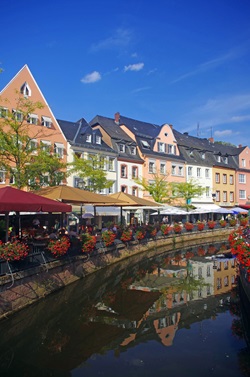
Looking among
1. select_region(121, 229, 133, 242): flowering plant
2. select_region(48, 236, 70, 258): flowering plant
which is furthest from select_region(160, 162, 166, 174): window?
select_region(48, 236, 70, 258): flowering plant

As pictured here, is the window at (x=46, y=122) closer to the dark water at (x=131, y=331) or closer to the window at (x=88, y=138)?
the window at (x=88, y=138)

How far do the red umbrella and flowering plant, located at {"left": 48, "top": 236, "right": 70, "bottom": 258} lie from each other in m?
1.72

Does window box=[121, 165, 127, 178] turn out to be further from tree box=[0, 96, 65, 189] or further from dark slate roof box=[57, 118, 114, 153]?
tree box=[0, 96, 65, 189]

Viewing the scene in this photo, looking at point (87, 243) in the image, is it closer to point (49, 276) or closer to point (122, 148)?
point (49, 276)

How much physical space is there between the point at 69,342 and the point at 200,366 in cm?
374

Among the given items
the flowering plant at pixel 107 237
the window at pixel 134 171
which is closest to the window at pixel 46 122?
the window at pixel 134 171

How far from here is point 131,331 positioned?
35.7 ft

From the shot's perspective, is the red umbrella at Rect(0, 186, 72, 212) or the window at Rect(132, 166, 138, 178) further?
the window at Rect(132, 166, 138, 178)

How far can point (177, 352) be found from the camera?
9281 millimetres

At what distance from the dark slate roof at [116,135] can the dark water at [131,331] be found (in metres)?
25.1

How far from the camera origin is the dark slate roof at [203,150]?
2052 inches

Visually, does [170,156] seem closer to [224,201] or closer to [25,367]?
[224,201]

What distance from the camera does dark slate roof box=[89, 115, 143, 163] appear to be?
135 ft

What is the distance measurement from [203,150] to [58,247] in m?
44.1
